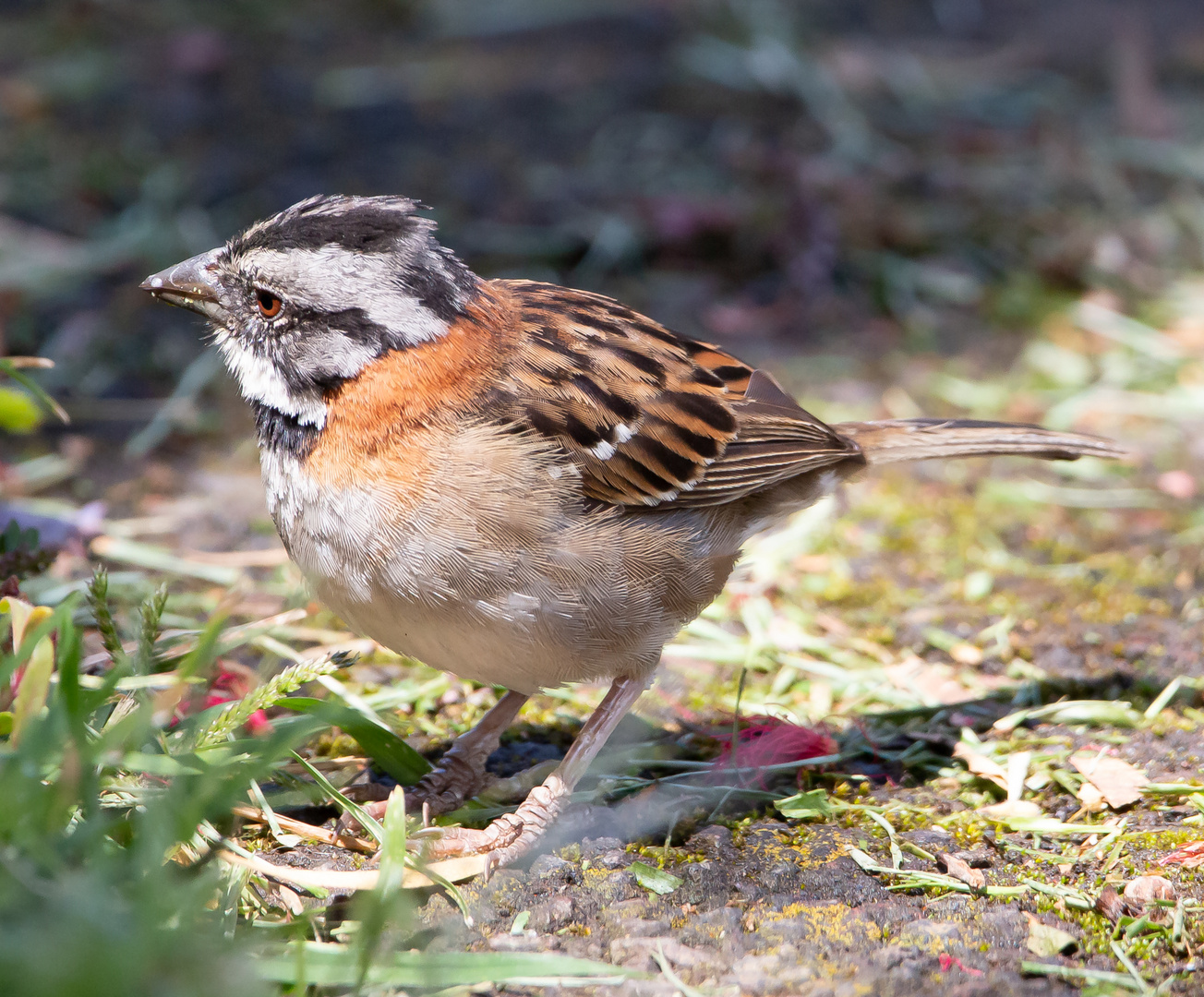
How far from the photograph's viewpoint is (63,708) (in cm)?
258

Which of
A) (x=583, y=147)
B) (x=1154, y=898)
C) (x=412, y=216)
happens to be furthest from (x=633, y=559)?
(x=583, y=147)

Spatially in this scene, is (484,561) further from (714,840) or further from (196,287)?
(196,287)

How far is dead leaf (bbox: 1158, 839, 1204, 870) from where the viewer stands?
323cm

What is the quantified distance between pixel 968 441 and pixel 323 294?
2401 mm

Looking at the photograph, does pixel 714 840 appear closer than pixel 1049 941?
No

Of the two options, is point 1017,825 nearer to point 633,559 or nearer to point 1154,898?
point 1154,898

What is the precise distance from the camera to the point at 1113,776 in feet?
12.2

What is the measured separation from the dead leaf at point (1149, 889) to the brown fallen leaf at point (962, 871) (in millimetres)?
368

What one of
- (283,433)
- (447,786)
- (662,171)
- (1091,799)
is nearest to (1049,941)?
(1091,799)

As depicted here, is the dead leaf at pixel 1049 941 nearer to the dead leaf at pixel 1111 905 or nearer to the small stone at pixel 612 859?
the dead leaf at pixel 1111 905

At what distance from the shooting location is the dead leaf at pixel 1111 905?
3.08m

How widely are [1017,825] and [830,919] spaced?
840mm

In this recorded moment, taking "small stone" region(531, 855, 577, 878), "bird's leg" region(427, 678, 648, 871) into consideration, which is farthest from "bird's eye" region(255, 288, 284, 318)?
"small stone" region(531, 855, 577, 878)

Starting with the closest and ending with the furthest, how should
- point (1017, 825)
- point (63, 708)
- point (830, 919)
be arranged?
point (63, 708), point (830, 919), point (1017, 825)
